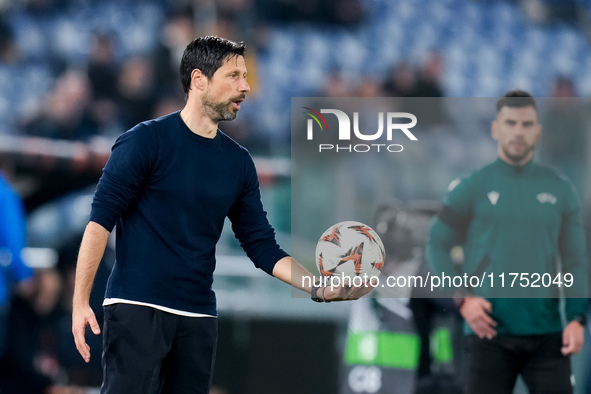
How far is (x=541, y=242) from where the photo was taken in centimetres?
426

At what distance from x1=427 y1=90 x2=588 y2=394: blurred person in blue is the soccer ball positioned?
1.23 m

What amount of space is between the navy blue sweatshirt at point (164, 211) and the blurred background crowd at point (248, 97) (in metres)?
2.49

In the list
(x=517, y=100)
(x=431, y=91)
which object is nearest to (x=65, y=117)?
(x=431, y=91)

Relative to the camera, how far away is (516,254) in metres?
4.37

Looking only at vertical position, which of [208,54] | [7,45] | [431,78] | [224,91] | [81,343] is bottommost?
[81,343]

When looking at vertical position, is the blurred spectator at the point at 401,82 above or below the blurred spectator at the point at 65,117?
above

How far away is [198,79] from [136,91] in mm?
3127

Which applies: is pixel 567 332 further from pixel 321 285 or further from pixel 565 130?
pixel 321 285

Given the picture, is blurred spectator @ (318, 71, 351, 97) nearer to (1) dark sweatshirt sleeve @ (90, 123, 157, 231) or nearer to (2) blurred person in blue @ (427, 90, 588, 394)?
(2) blurred person in blue @ (427, 90, 588, 394)

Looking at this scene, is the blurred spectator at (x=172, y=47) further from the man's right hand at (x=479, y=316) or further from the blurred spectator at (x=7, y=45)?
the man's right hand at (x=479, y=316)

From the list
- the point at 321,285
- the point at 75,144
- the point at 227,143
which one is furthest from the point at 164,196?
the point at 75,144

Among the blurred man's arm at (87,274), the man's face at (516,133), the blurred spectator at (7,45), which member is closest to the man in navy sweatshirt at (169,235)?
the blurred man's arm at (87,274)

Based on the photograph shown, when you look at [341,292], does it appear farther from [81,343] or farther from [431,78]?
[431,78]

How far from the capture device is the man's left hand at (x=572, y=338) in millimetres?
3984
